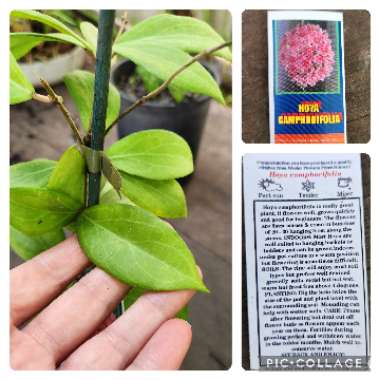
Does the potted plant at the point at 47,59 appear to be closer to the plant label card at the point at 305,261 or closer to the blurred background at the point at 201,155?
the blurred background at the point at 201,155

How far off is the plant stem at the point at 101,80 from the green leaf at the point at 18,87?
0.13 feet

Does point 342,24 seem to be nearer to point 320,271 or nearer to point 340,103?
point 340,103

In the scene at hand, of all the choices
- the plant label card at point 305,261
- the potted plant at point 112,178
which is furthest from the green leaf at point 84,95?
the plant label card at point 305,261

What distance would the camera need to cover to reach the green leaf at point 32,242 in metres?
0.35

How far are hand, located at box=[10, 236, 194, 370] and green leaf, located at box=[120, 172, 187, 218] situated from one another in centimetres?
5

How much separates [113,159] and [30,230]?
7cm

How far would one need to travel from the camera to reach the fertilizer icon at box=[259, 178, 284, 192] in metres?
0.36

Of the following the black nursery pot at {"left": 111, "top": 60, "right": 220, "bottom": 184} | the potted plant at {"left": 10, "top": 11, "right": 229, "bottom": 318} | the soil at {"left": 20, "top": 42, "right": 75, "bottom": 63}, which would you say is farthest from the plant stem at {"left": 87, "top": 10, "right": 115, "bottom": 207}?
the soil at {"left": 20, "top": 42, "right": 75, "bottom": 63}

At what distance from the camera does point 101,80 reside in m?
0.31

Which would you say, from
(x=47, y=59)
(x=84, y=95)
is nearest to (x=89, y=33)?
(x=84, y=95)

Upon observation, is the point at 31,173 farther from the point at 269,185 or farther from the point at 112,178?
the point at 269,185

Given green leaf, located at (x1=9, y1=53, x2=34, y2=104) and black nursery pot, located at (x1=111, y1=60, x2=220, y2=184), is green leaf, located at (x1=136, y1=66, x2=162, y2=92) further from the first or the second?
green leaf, located at (x1=9, y1=53, x2=34, y2=104)
